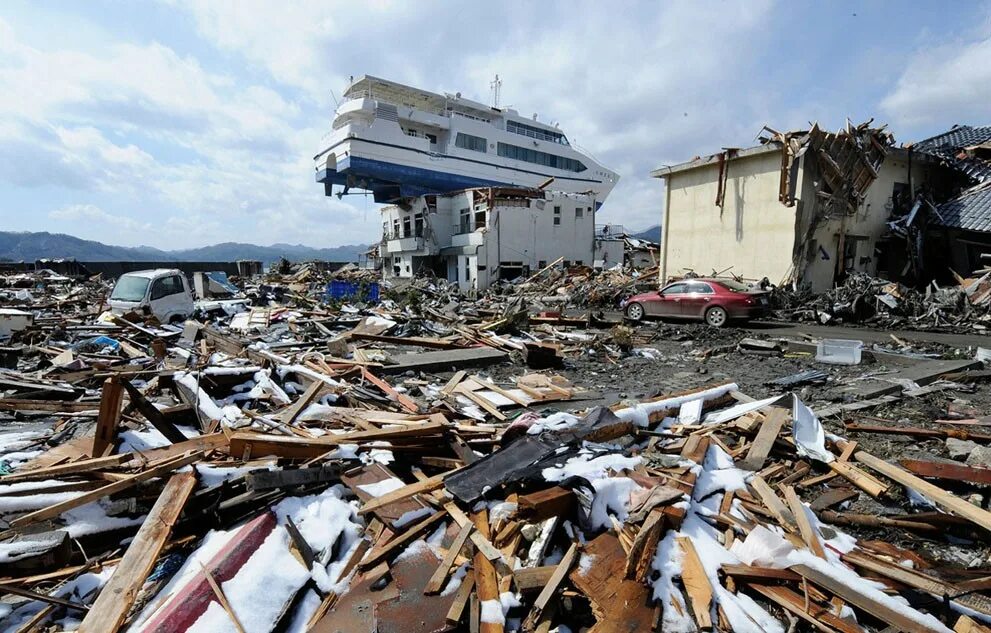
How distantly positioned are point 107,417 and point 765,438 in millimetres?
6217

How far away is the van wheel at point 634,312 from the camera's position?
15.8 meters

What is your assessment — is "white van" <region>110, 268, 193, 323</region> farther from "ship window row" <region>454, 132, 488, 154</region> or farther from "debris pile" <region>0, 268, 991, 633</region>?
"ship window row" <region>454, 132, 488, 154</region>

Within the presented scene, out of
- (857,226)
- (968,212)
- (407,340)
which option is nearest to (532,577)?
(407,340)

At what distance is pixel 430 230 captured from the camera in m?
34.2

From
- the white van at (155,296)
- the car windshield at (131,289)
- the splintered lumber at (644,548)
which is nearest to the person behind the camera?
the splintered lumber at (644,548)

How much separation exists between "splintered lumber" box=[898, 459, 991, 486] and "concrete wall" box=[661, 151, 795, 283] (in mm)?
15415

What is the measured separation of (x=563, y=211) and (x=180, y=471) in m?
32.2

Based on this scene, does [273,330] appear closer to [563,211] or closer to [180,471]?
[180,471]

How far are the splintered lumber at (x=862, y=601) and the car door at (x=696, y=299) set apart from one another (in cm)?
1258

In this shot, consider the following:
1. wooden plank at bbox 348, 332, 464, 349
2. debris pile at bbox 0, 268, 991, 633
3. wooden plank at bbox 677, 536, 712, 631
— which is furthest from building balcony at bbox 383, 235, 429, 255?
wooden plank at bbox 677, 536, 712, 631

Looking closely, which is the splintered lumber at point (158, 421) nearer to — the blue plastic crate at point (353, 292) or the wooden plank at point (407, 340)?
the wooden plank at point (407, 340)

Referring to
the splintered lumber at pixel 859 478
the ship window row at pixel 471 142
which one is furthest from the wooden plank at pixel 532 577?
the ship window row at pixel 471 142

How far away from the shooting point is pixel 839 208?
17.5 metres

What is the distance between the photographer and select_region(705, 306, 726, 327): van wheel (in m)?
13.9
